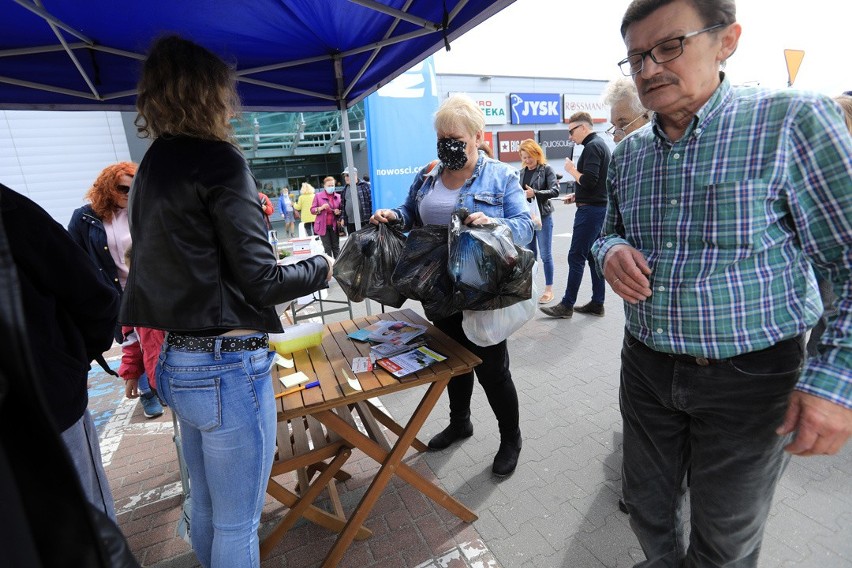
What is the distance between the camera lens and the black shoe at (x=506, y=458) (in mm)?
2479

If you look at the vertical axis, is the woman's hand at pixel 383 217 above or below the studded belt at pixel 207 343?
above

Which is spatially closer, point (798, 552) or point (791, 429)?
point (791, 429)

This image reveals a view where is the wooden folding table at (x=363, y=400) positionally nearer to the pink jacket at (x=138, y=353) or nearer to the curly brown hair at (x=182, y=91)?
the pink jacket at (x=138, y=353)

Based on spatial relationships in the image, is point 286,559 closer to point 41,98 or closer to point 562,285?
point 41,98

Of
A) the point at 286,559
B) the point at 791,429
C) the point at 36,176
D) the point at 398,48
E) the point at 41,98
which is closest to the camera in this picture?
the point at 791,429

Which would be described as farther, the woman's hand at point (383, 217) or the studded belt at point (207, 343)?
the woman's hand at point (383, 217)

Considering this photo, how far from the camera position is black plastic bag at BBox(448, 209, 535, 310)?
1861 millimetres

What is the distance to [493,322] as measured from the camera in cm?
214

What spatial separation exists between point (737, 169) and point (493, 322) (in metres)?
1.21

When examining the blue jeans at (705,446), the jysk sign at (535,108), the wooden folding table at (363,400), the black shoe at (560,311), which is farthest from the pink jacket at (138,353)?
the jysk sign at (535,108)

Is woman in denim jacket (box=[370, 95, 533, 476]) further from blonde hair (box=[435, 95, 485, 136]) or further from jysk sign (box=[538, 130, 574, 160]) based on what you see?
jysk sign (box=[538, 130, 574, 160])

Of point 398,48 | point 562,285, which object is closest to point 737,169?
point 398,48

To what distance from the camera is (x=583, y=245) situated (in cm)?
462

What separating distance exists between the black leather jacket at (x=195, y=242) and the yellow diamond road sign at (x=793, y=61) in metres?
7.28
